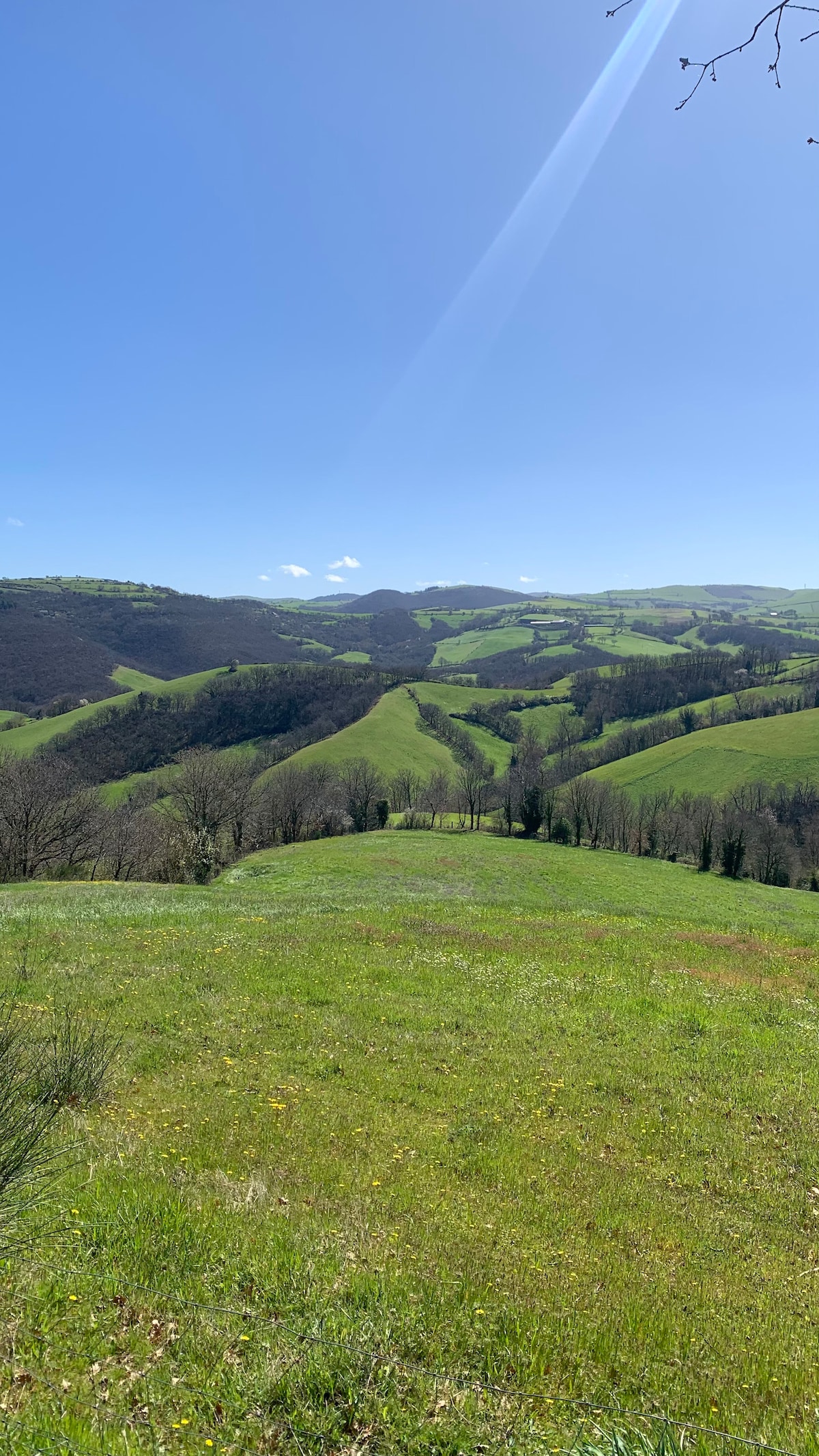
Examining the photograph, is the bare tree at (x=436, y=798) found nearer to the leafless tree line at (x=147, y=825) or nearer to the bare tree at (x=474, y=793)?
the bare tree at (x=474, y=793)

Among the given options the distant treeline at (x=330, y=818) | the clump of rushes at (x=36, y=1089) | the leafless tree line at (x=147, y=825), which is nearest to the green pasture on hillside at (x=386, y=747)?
the distant treeline at (x=330, y=818)

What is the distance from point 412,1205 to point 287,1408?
3.53m

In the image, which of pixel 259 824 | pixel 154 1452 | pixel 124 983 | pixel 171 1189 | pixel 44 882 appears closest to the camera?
pixel 154 1452

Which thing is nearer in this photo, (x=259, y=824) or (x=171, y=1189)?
(x=171, y=1189)

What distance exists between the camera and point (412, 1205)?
7.28m

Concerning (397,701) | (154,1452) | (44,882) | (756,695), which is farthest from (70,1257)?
(756,695)

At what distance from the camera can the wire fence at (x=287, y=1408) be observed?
3742mm

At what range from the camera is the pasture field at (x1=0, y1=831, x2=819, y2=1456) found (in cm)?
424

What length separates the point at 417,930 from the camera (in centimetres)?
2072

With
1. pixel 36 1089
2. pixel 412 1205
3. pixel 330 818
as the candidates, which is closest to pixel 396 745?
pixel 330 818

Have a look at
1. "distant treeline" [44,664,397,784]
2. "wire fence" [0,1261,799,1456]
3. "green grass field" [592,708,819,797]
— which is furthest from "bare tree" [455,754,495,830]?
"wire fence" [0,1261,799,1456]

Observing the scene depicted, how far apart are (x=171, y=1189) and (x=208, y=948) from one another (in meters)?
11.2

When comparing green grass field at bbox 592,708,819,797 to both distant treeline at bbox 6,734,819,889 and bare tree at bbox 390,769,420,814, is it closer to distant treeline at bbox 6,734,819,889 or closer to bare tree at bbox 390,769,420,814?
distant treeline at bbox 6,734,819,889

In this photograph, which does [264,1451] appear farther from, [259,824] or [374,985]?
[259,824]
